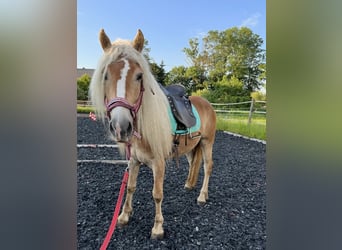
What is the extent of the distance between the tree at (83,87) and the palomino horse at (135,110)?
0.02m

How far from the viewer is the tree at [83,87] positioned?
659 millimetres

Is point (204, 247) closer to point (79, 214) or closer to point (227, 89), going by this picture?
point (79, 214)

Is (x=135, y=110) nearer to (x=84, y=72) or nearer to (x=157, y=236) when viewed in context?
(x=84, y=72)

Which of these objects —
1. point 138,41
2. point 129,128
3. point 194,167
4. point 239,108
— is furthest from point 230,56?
point 194,167

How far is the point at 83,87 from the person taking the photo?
673 millimetres

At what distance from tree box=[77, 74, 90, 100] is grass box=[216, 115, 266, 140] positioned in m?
0.54

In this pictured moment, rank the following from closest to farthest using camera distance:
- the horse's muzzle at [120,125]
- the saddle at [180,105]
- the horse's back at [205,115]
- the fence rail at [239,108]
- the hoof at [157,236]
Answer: the horse's muzzle at [120,125] → the fence rail at [239,108] → the hoof at [157,236] → the saddle at [180,105] → the horse's back at [205,115]

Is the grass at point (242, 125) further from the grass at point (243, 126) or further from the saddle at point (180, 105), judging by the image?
the saddle at point (180, 105)

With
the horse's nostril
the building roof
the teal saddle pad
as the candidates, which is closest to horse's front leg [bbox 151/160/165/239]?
the teal saddle pad

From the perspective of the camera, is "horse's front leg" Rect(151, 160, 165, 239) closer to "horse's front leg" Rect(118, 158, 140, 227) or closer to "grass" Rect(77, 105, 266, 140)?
"horse's front leg" Rect(118, 158, 140, 227)

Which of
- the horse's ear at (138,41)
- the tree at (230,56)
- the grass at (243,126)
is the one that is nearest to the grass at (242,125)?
the grass at (243,126)
